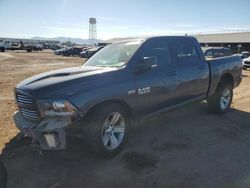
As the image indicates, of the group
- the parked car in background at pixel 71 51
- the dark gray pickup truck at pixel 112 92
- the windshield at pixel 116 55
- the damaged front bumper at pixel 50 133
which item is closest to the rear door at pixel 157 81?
the dark gray pickup truck at pixel 112 92

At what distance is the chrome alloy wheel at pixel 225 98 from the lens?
7.06 meters

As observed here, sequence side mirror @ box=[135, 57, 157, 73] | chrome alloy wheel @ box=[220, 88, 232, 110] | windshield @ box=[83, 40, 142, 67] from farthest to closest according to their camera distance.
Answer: chrome alloy wheel @ box=[220, 88, 232, 110]
windshield @ box=[83, 40, 142, 67]
side mirror @ box=[135, 57, 157, 73]

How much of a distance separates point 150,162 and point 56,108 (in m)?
1.67

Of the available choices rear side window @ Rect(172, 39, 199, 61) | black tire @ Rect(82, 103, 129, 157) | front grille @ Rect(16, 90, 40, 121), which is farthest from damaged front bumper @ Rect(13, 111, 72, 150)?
rear side window @ Rect(172, 39, 199, 61)

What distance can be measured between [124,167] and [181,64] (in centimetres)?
249

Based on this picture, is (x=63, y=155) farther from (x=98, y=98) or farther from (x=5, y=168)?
(x=98, y=98)

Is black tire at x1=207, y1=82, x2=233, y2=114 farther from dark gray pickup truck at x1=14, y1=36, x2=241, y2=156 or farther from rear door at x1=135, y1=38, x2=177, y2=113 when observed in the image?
rear door at x1=135, y1=38, x2=177, y2=113

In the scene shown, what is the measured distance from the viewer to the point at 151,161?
14.3 ft

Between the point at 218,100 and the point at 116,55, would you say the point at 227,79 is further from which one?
the point at 116,55

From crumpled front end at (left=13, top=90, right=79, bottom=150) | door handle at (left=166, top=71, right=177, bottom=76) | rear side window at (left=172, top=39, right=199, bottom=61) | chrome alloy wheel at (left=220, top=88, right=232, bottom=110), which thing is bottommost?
chrome alloy wheel at (left=220, top=88, right=232, bottom=110)

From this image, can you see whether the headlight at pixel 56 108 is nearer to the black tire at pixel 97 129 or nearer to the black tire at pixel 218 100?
the black tire at pixel 97 129

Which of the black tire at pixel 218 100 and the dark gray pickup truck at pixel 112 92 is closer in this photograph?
the dark gray pickup truck at pixel 112 92

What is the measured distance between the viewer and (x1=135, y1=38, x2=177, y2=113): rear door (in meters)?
4.75

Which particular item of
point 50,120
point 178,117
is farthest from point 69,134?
point 178,117
